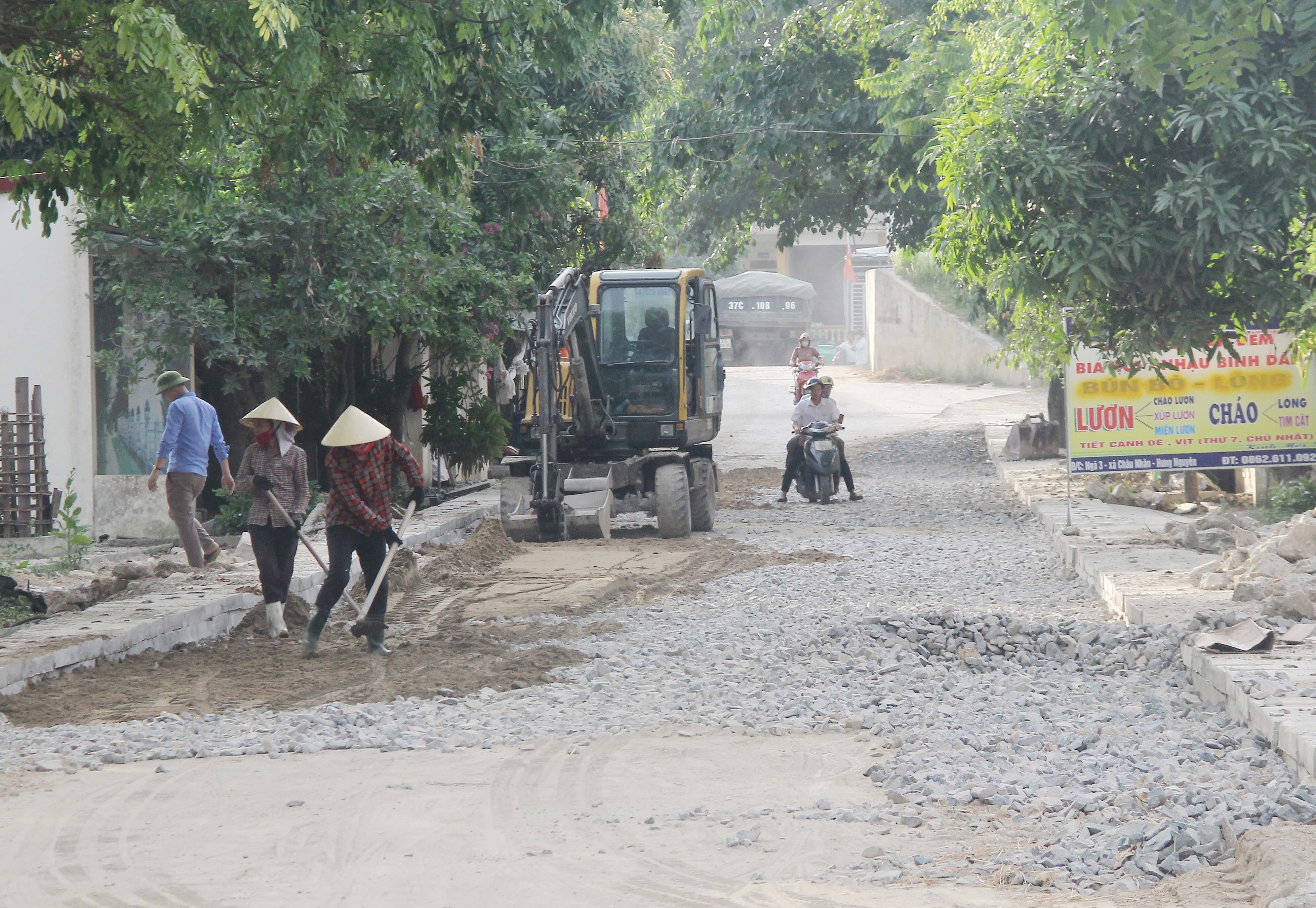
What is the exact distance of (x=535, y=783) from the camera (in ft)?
19.1

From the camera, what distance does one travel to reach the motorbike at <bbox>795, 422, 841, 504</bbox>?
18438 millimetres

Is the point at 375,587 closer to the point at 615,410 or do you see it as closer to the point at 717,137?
the point at 615,410

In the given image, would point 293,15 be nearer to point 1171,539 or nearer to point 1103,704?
point 1103,704

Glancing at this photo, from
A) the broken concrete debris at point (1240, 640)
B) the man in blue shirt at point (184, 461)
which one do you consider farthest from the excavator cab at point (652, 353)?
the broken concrete debris at point (1240, 640)

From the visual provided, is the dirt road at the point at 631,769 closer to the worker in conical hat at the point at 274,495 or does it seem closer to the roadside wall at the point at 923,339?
the worker in conical hat at the point at 274,495

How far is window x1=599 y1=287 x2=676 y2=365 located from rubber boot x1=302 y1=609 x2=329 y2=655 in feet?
24.7

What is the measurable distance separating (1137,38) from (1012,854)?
20.9ft

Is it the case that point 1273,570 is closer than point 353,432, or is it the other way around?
point 353,432

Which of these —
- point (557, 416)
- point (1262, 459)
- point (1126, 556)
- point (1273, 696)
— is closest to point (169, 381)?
point (557, 416)

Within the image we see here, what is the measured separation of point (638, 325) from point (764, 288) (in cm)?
3415

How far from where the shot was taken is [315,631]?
8.73 metres

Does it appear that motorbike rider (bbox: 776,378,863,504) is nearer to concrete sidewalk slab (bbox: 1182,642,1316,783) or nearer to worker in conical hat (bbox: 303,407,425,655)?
worker in conical hat (bbox: 303,407,425,655)

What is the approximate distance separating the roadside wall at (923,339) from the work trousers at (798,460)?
881 inches

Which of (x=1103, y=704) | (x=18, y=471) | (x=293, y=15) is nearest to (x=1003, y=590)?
(x=1103, y=704)
